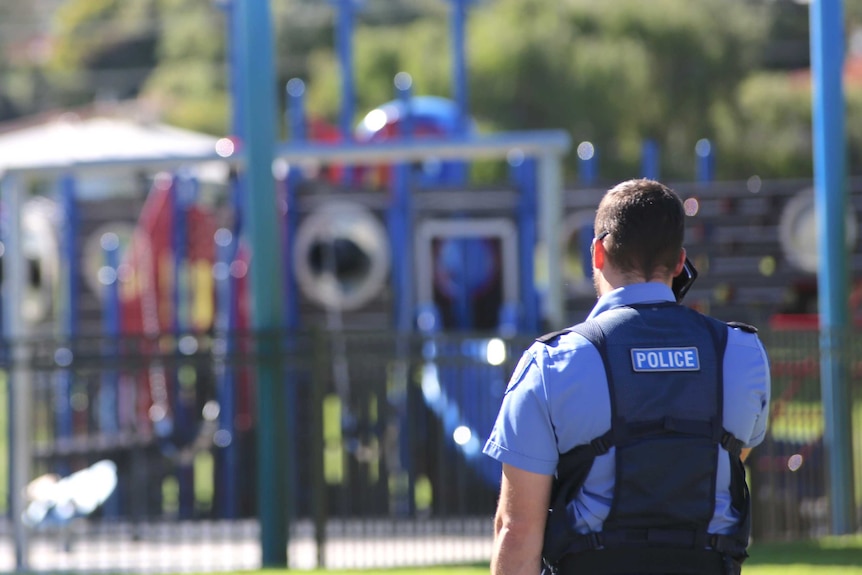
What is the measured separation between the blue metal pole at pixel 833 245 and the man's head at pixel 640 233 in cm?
647

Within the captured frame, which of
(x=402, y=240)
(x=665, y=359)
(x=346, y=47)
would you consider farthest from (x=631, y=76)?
(x=665, y=359)

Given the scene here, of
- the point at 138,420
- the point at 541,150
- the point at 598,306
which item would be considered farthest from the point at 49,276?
the point at 598,306

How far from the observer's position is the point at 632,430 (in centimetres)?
303

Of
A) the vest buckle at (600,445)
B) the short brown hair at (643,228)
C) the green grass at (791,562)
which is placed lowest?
the green grass at (791,562)

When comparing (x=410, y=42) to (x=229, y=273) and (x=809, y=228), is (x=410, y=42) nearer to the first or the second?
(x=809, y=228)

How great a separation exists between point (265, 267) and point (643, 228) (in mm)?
5758

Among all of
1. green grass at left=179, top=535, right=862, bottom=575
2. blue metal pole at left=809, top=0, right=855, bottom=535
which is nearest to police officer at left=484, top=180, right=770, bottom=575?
green grass at left=179, top=535, right=862, bottom=575

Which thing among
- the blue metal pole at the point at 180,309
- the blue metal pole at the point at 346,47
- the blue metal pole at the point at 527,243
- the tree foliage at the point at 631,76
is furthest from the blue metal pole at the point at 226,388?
the tree foliage at the point at 631,76

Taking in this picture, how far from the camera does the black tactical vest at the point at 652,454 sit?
3029mm

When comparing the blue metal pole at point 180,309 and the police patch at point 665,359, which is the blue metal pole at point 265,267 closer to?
the blue metal pole at point 180,309

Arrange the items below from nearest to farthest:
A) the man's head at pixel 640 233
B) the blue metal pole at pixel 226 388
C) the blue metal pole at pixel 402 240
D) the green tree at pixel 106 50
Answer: the man's head at pixel 640 233
the blue metal pole at pixel 226 388
the blue metal pole at pixel 402 240
the green tree at pixel 106 50

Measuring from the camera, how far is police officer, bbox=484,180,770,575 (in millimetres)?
3027

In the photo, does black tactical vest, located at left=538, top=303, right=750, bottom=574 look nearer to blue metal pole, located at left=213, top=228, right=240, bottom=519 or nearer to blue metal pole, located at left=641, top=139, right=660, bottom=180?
blue metal pole, located at left=213, top=228, right=240, bottom=519

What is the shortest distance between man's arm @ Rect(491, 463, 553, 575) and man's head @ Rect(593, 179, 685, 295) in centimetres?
47
